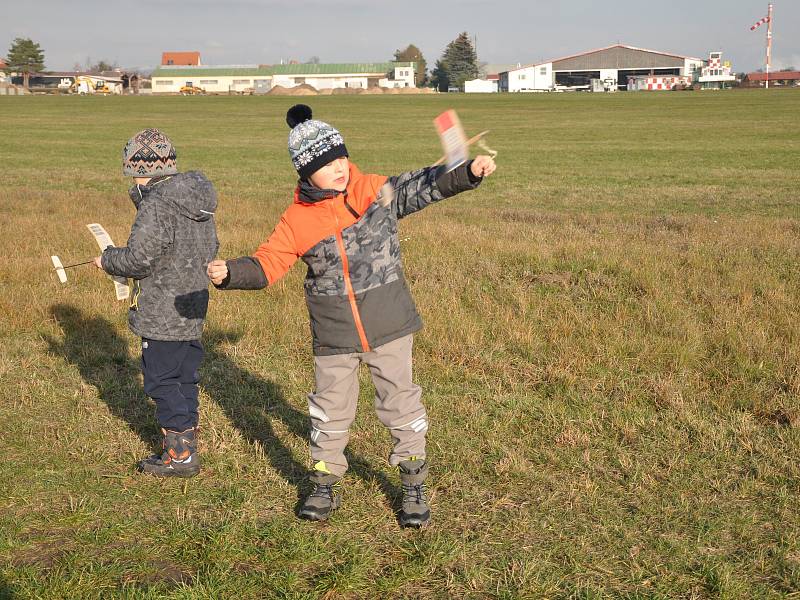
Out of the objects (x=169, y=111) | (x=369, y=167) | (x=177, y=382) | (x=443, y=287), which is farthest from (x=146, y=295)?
(x=169, y=111)

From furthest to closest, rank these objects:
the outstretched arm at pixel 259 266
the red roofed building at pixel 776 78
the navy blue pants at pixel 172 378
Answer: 1. the red roofed building at pixel 776 78
2. the navy blue pants at pixel 172 378
3. the outstretched arm at pixel 259 266

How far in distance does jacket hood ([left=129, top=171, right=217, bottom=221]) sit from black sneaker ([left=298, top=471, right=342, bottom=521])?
1.51 metres

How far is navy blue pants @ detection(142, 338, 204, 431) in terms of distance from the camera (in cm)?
452

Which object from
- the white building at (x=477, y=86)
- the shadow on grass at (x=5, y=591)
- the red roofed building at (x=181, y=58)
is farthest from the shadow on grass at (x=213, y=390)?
the red roofed building at (x=181, y=58)

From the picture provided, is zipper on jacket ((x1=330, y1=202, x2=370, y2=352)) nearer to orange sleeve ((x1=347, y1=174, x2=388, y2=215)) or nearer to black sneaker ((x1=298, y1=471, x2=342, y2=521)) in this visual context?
orange sleeve ((x1=347, y1=174, x2=388, y2=215))

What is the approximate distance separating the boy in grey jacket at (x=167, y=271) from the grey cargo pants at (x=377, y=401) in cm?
93

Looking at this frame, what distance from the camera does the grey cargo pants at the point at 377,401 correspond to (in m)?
3.92

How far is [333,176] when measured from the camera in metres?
3.81

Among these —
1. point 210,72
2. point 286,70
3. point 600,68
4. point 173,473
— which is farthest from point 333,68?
point 173,473

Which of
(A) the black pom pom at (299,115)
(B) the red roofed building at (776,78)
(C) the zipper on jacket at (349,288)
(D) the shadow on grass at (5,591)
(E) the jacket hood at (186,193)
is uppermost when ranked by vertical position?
(B) the red roofed building at (776,78)

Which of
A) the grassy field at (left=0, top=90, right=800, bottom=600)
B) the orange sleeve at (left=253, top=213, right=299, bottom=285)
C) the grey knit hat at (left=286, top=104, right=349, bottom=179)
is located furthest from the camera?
the orange sleeve at (left=253, top=213, right=299, bottom=285)

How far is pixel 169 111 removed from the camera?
61750 millimetres

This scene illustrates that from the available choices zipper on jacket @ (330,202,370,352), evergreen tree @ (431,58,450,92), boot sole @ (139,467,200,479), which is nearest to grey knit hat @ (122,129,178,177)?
zipper on jacket @ (330,202,370,352)

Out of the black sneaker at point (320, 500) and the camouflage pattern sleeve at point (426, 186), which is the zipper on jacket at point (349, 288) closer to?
the camouflage pattern sleeve at point (426, 186)
